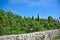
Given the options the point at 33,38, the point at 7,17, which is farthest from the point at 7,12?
the point at 33,38

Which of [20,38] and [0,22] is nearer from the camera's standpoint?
[20,38]

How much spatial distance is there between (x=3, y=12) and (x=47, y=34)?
132 inches

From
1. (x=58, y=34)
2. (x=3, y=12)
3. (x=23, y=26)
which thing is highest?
(x=3, y=12)

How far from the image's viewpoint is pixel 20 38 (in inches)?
316

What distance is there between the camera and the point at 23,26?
10.7m

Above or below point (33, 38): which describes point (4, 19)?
above

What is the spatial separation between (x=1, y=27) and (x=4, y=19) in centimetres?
66

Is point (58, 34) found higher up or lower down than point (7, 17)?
lower down

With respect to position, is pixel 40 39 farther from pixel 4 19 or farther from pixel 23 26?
pixel 4 19

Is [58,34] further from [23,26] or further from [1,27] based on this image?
[1,27]

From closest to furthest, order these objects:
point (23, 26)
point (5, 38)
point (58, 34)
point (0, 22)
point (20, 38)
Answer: point (5, 38) → point (20, 38) → point (0, 22) → point (23, 26) → point (58, 34)

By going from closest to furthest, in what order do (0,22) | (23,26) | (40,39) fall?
(0,22) → (40,39) → (23,26)

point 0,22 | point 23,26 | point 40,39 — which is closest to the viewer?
point 0,22

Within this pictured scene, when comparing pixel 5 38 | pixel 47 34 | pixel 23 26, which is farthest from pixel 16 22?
pixel 5 38
